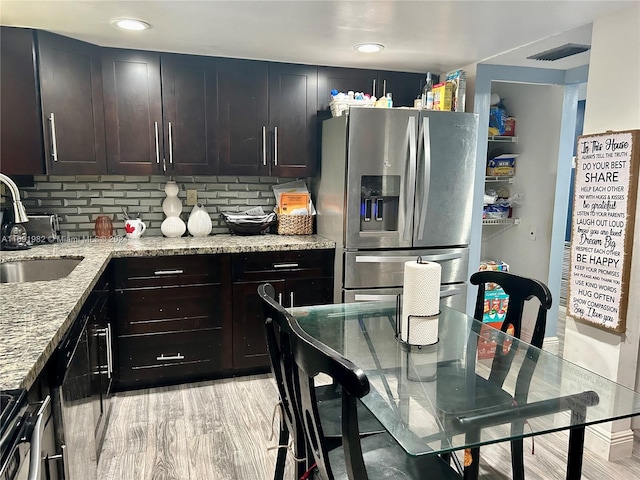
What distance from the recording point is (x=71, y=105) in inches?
112

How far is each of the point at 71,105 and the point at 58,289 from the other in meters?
1.49

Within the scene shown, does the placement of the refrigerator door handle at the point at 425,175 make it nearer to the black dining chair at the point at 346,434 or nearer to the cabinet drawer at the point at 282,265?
the cabinet drawer at the point at 282,265

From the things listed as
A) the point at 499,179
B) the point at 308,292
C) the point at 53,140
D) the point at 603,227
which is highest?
the point at 53,140

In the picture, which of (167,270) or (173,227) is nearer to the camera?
(167,270)

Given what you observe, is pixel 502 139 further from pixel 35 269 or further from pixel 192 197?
pixel 35 269

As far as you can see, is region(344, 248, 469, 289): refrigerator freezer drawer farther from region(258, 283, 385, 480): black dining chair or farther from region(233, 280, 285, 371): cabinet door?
region(258, 283, 385, 480): black dining chair

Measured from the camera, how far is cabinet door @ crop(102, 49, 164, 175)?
2971 millimetres

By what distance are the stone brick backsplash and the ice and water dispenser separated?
0.85 metres

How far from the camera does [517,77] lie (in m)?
3.42

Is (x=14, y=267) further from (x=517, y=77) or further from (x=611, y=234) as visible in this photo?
(x=517, y=77)

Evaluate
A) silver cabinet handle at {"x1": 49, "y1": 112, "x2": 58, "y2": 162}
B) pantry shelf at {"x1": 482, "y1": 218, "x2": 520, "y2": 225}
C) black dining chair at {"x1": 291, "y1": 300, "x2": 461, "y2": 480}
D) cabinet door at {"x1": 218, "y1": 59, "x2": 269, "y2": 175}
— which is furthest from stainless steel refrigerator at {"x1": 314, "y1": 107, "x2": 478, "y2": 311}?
silver cabinet handle at {"x1": 49, "y1": 112, "x2": 58, "y2": 162}

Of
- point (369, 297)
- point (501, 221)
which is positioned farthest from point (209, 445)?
point (501, 221)

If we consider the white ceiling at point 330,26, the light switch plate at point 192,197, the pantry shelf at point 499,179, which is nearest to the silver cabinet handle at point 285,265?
the light switch plate at point 192,197

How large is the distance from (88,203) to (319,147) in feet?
5.50
